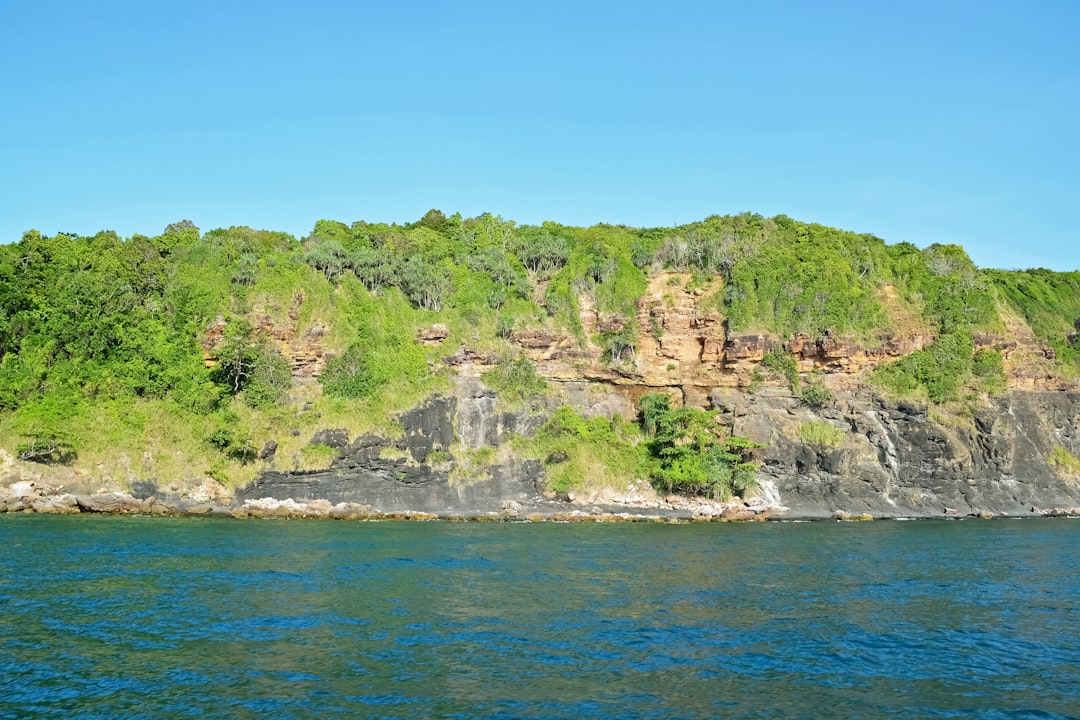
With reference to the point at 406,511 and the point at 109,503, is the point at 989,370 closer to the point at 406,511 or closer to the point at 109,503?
the point at 406,511

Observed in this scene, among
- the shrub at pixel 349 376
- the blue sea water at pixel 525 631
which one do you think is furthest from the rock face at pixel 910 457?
the shrub at pixel 349 376

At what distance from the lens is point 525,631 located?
20531 mm

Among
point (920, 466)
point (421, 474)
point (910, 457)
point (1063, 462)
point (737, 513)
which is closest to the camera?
point (737, 513)

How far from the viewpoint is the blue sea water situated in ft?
49.0

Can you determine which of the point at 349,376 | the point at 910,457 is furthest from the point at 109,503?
the point at 910,457

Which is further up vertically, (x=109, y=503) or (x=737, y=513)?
(x=737, y=513)

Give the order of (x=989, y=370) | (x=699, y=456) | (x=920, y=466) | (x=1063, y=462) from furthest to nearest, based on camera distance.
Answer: (x=989, y=370) < (x=1063, y=462) < (x=920, y=466) < (x=699, y=456)

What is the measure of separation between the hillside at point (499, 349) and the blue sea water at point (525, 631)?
23.9 meters

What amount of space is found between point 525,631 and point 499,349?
53740mm

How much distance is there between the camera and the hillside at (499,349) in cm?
6156

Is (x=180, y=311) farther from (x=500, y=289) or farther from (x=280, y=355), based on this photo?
(x=500, y=289)

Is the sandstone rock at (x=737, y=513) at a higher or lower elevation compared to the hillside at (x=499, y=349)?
lower

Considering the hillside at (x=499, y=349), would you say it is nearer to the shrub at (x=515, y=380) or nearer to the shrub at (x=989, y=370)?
the shrub at (x=515, y=380)

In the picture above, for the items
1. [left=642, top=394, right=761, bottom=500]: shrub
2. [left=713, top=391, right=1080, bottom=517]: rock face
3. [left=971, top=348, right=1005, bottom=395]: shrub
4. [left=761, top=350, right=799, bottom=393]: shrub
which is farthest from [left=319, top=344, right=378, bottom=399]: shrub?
[left=971, top=348, right=1005, bottom=395]: shrub
